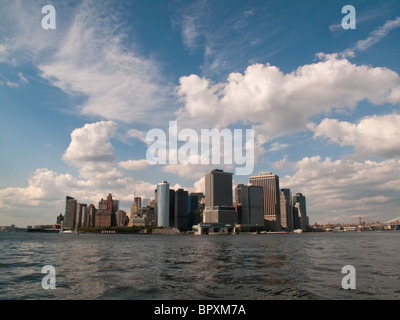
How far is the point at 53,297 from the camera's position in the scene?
24.6 m

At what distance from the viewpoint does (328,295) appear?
979 inches
